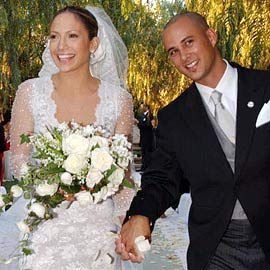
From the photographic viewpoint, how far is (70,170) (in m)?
3.02

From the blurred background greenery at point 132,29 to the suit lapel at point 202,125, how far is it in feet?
13.9

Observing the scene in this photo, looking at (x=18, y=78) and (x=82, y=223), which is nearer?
(x=82, y=223)

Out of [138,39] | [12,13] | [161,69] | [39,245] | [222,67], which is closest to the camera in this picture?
[222,67]

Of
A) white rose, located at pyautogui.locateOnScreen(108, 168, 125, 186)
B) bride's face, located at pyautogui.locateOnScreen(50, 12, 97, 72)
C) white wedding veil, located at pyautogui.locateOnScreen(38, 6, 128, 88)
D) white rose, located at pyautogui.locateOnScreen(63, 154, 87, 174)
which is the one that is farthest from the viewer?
white wedding veil, located at pyautogui.locateOnScreen(38, 6, 128, 88)

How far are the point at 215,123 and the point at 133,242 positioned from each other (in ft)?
2.20

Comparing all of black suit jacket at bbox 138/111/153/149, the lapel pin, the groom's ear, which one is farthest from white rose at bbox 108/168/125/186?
black suit jacket at bbox 138/111/153/149

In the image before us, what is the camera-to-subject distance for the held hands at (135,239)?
2746 mm

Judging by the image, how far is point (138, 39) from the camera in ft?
48.3

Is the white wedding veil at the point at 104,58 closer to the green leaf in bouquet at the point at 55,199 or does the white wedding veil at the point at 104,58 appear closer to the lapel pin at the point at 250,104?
the green leaf in bouquet at the point at 55,199

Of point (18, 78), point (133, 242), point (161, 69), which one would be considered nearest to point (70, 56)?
point (133, 242)

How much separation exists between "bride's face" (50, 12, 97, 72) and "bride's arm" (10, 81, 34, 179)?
0.29 m

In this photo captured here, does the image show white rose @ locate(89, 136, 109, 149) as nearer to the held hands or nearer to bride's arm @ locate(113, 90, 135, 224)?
the held hands

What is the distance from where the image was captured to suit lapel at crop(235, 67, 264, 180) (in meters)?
2.89

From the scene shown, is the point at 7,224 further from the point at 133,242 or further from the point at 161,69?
the point at 161,69
